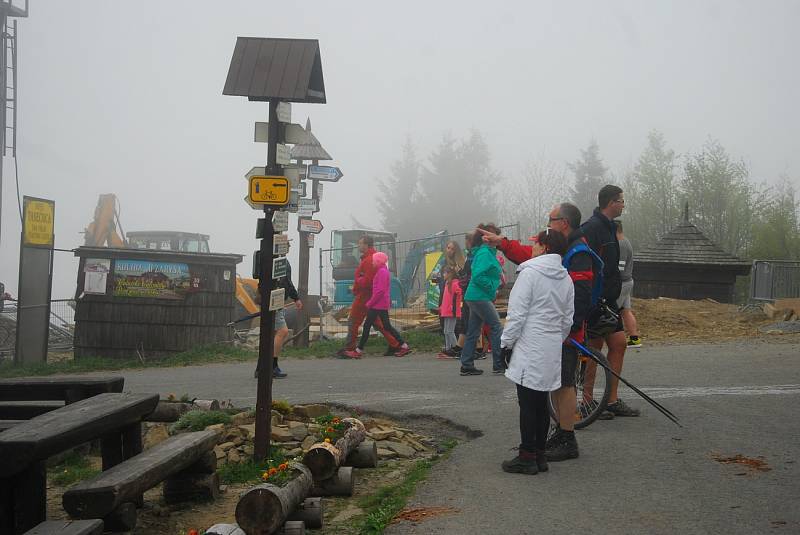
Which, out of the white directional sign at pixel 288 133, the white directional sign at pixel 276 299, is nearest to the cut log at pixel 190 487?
the white directional sign at pixel 276 299

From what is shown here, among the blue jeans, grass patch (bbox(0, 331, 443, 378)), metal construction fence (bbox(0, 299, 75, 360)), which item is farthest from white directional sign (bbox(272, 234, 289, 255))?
metal construction fence (bbox(0, 299, 75, 360))

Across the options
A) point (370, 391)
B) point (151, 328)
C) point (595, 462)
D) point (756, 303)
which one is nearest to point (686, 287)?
point (756, 303)

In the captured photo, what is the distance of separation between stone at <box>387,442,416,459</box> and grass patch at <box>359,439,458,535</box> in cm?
32

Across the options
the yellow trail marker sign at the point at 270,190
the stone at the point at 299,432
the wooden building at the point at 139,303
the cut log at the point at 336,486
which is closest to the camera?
the cut log at the point at 336,486

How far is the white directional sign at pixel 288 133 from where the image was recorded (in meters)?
7.02

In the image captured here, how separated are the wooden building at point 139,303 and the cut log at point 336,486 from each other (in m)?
12.0

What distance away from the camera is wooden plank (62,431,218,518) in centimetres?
451

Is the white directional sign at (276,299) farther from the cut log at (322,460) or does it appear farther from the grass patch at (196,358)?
the grass patch at (196,358)

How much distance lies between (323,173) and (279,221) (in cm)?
1169

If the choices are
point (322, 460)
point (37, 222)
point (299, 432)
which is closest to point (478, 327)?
point (299, 432)

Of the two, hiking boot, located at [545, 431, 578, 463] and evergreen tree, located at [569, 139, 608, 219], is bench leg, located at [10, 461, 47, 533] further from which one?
evergreen tree, located at [569, 139, 608, 219]

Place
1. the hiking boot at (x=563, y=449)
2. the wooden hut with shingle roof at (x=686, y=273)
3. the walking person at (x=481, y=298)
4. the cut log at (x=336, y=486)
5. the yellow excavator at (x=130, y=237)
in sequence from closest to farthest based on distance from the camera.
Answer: the cut log at (x=336, y=486), the hiking boot at (x=563, y=449), the walking person at (x=481, y=298), the wooden hut with shingle roof at (x=686, y=273), the yellow excavator at (x=130, y=237)

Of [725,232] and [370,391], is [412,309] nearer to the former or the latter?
[370,391]

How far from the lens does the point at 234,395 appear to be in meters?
10.9
